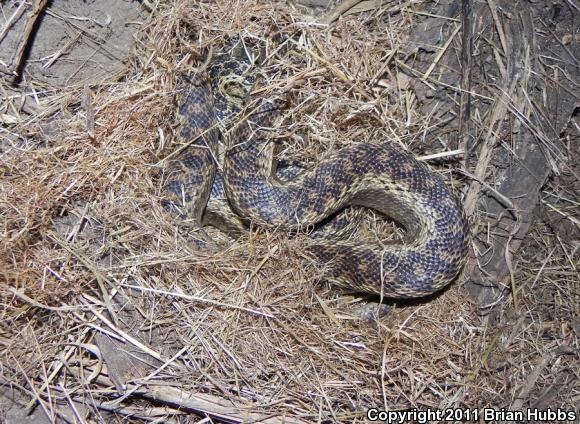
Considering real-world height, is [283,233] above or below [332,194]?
below

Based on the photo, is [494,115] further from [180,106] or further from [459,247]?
[180,106]

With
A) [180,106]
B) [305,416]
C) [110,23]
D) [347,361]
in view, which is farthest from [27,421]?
[110,23]

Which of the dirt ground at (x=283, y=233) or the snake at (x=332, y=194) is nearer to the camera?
the dirt ground at (x=283, y=233)

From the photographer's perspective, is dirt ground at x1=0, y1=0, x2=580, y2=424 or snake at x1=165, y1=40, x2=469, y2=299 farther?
snake at x1=165, y1=40, x2=469, y2=299
